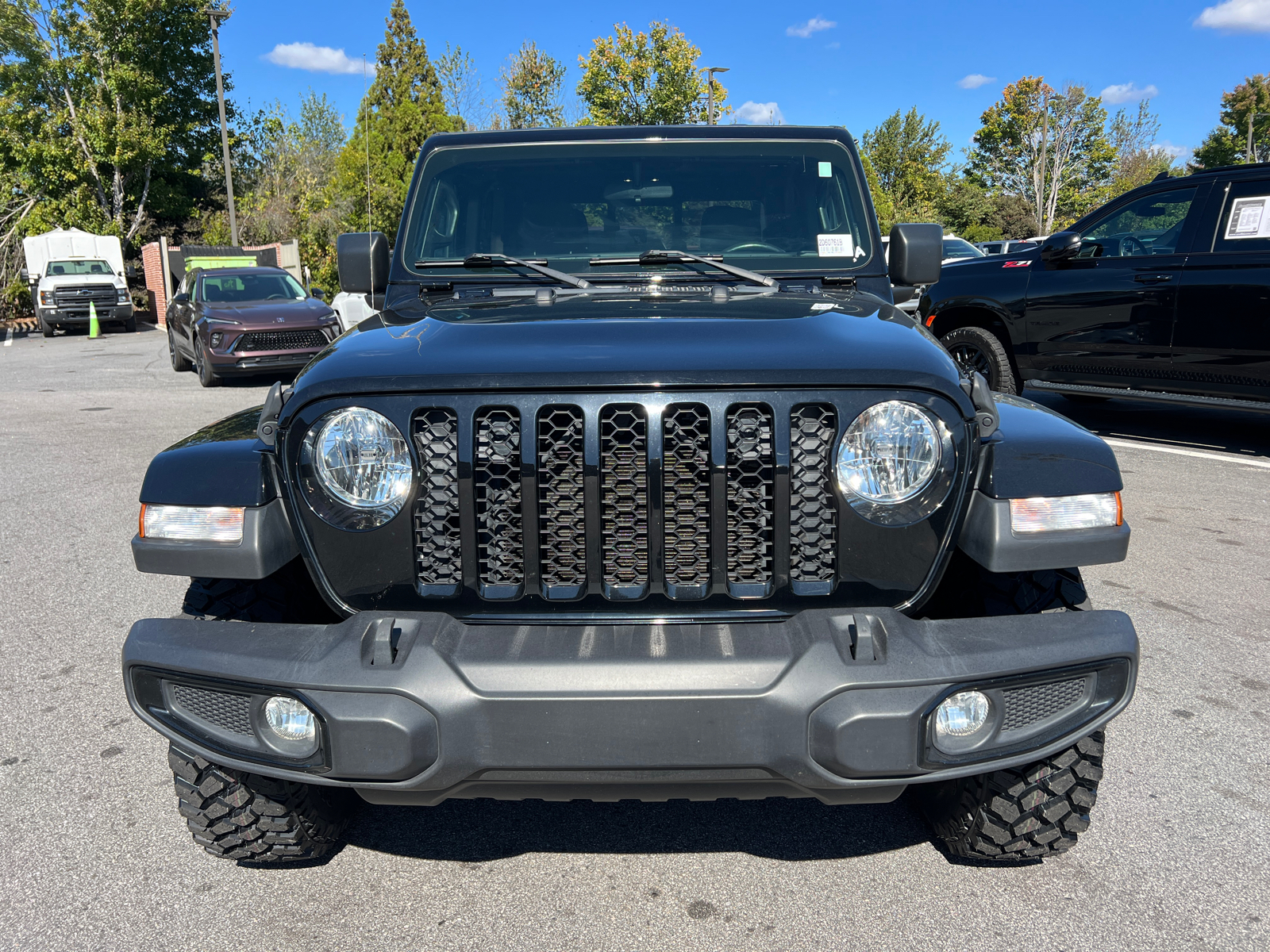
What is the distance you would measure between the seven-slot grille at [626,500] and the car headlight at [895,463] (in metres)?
0.05

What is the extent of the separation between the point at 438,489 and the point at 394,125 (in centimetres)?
4431

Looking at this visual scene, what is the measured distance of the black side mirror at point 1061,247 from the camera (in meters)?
7.42

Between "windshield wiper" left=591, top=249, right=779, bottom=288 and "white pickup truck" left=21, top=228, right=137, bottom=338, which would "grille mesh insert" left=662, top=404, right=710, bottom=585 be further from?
"white pickup truck" left=21, top=228, right=137, bottom=338

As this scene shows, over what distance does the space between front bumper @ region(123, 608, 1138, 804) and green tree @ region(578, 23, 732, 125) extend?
Result: 1516 inches

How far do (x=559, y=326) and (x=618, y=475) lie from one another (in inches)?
18.0

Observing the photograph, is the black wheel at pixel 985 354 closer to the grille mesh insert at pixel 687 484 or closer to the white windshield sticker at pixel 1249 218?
the white windshield sticker at pixel 1249 218

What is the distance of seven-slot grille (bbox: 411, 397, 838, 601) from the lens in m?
2.03

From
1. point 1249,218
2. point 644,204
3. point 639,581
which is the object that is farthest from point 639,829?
point 1249,218

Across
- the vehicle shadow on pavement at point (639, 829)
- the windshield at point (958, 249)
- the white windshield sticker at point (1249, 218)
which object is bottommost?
the vehicle shadow on pavement at point (639, 829)

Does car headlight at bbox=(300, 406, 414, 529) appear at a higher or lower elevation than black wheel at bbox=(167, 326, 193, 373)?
higher

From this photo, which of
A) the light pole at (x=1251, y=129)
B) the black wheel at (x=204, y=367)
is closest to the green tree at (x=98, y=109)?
the black wheel at (x=204, y=367)

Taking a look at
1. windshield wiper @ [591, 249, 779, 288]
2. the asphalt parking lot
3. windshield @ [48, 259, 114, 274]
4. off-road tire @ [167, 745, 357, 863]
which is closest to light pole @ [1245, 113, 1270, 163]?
windshield @ [48, 259, 114, 274]

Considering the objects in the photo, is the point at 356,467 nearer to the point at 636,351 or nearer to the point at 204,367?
the point at 636,351

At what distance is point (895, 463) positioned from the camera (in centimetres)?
206
